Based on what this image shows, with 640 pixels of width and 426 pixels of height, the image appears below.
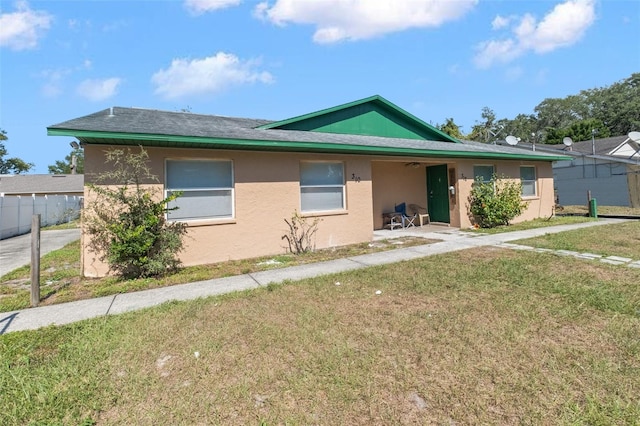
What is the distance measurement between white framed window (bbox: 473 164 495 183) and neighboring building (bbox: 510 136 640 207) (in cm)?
786

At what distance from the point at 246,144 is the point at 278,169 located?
3.91 ft

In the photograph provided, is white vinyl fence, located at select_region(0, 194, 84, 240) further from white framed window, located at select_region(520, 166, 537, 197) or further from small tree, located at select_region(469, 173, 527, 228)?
white framed window, located at select_region(520, 166, 537, 197)

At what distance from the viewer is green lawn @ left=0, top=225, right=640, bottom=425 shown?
7.16ft

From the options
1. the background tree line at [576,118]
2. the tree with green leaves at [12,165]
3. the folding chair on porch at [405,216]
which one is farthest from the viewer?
the tree with green leaves at [12,165]

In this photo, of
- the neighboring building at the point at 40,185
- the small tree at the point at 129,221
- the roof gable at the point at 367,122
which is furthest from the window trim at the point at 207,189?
the neighboring building at the point at 40,185

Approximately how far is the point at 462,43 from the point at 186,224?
40.1 feet

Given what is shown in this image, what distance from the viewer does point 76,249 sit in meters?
10.1

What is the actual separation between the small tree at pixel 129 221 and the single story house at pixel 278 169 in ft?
0.90

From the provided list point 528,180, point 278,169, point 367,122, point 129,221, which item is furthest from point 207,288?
point 528,180

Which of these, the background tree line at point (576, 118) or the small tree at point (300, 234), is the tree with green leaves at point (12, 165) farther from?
the background tree line at point (576, 118)

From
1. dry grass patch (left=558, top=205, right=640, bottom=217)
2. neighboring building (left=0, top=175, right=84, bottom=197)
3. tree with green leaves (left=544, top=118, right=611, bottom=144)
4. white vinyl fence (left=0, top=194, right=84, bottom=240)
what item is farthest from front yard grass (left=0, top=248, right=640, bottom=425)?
tree with green leaves (left=544, top=118, right=611, bottom=144)

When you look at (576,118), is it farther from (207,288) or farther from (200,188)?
(207,288)

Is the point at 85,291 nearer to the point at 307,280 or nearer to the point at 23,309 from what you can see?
the point at 23,309

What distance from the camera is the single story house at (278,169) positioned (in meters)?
6.62
